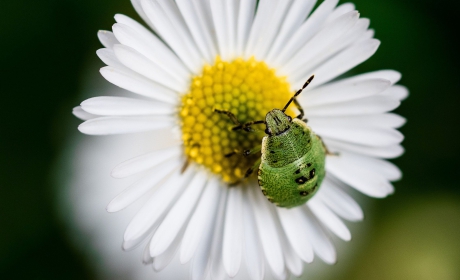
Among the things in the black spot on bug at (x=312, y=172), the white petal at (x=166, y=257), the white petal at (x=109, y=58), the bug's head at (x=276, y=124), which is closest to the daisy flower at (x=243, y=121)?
the white petal at (x=166, y=257)

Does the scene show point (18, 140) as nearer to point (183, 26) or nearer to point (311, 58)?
point (183, 26)

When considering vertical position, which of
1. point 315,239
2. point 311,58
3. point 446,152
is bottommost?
point 446,152

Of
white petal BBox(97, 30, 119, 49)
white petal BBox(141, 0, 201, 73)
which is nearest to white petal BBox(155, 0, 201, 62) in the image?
white petal BBox(141, 0, 201, 73)

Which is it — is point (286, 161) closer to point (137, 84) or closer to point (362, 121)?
point (362, 121)

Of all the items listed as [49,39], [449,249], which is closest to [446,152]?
[449,249]

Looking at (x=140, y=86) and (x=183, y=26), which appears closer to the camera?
(x=140, y=86)

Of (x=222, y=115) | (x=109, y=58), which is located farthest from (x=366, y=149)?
(x=109, y=58)
